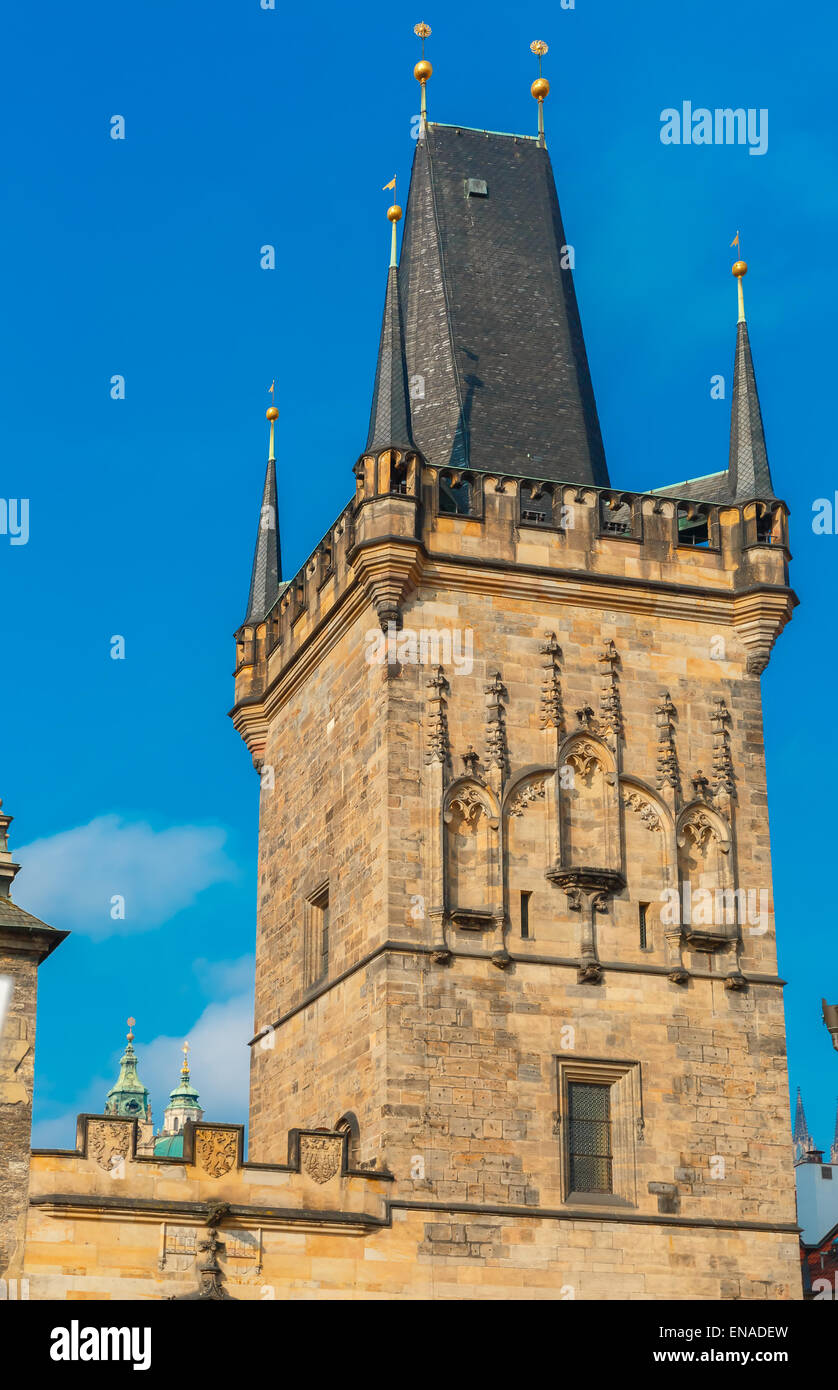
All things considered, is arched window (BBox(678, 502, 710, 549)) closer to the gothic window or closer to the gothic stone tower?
the gothic stone tower

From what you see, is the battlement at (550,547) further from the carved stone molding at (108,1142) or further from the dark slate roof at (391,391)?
the carved stone molding at (108,1142)

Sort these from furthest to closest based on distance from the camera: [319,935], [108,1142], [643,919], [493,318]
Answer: [493,318], [319,935], [643,919], [108,1142]

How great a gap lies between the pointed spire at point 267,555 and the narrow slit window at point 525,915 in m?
7.64

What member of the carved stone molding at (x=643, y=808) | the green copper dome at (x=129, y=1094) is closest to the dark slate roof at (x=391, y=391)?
A: the carved stone molding at (x=643, y=808)

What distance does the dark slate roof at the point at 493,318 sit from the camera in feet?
98.2

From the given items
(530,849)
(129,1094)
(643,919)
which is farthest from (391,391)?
(129,1094)

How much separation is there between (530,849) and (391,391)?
597 cm

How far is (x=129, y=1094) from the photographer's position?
87.8 m

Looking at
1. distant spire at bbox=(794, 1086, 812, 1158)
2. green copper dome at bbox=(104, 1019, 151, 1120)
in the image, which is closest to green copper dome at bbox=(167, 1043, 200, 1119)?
green copper dome at bbox=(104, 1019, 151, 1120)

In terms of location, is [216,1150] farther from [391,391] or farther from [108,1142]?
[391,391]

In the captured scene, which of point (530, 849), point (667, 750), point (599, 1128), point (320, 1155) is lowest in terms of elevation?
point (320, 1155)

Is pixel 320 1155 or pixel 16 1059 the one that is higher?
pixel 16 1059

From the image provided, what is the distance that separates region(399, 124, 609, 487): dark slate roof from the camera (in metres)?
29.9

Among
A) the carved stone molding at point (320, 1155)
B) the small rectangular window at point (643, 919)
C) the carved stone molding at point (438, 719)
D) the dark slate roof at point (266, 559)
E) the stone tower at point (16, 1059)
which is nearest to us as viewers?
the stone tower at point (16, 1059)
